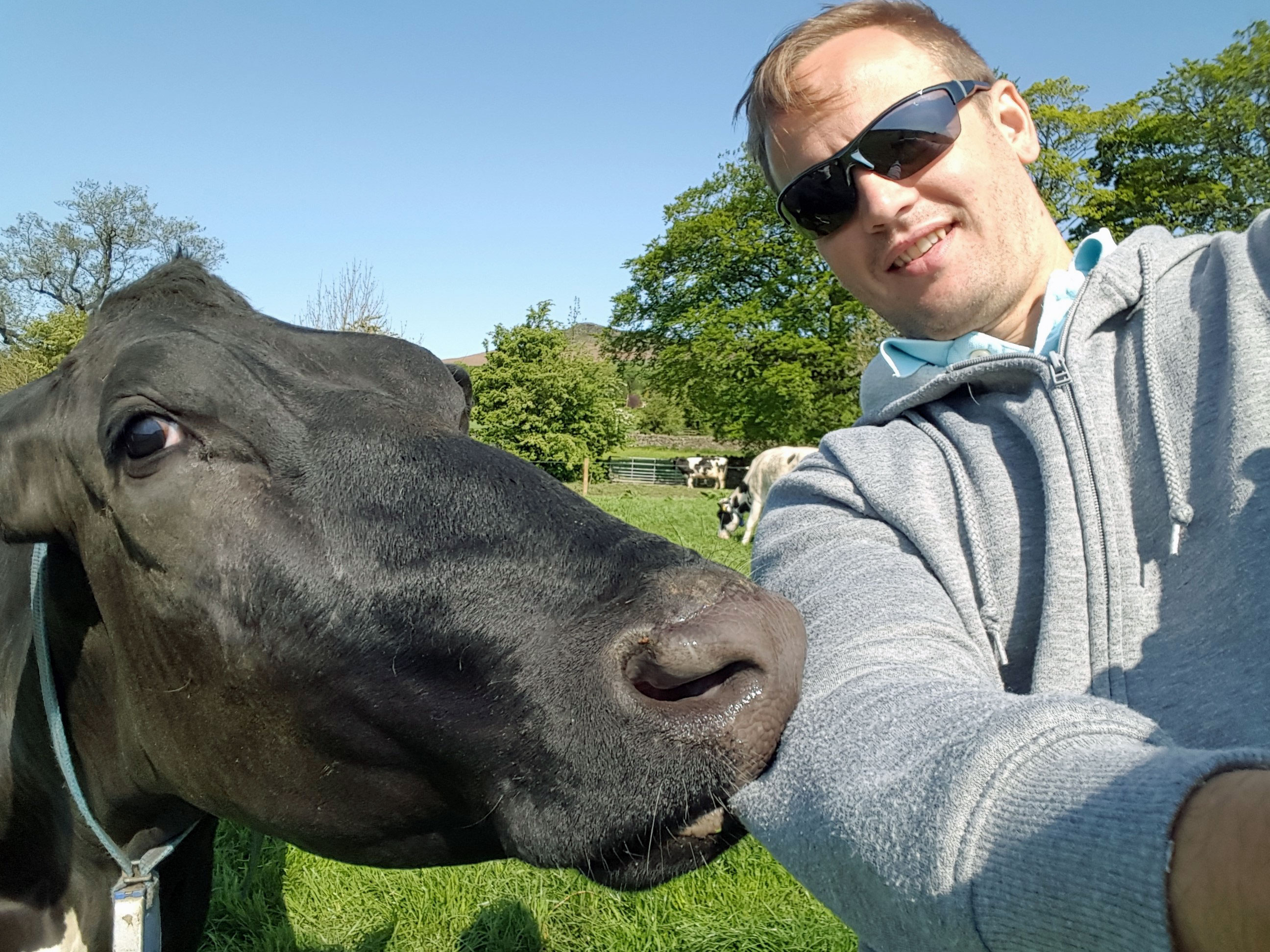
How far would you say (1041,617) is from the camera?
1583mm

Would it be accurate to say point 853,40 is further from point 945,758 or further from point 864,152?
point 945,758

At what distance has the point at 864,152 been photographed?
2033mm

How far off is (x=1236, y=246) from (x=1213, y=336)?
0.65 ft

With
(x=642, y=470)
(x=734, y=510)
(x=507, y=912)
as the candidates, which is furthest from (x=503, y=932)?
(x=642, y=470)

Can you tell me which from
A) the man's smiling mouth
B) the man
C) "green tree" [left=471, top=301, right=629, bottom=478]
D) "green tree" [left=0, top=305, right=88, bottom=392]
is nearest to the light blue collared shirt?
the man

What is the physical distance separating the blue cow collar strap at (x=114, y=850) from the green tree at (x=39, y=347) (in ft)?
24.6

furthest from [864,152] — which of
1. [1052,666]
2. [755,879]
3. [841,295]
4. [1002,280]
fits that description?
[841,295]

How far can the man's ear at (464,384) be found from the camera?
2.68 m

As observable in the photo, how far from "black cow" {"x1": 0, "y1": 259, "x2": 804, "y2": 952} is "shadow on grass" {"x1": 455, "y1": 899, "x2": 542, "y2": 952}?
5.40 ft

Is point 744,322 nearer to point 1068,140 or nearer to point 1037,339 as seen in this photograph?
point 1068,140

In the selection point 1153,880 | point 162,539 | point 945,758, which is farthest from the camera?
Answer: point 162,539

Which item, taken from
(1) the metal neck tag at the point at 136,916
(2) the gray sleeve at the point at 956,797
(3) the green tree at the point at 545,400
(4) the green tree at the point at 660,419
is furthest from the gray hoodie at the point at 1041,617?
(4) the green tree at the point at 660,419

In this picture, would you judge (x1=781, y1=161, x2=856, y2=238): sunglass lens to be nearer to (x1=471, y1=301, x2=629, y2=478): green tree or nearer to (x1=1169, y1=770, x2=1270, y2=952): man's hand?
(x1=1169, y1=770, x2=1270, y2=952): man's hand

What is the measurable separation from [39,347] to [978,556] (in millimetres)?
19236
